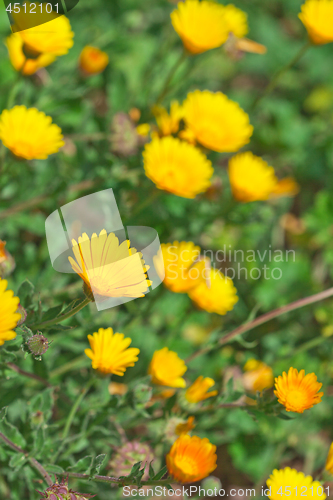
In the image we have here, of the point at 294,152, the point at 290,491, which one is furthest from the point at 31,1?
the point at 290,491

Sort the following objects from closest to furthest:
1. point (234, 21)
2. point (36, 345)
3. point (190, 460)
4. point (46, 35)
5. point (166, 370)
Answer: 1. point (36, 345)
2. point (190, 460)
3. point (166, 370)
4. point (46, 35)
5. point (234, 21)

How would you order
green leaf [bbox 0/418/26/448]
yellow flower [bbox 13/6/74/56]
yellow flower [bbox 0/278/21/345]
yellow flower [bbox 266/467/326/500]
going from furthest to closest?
yellow flower [bbox 13/6/74/56]
green leaf [bbox 0/418/26/448]
yellow flower [bbox 266/467/326/500]
yellow flower [bbox 0/278/21/345]

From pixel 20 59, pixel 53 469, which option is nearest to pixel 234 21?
pixel 20 59

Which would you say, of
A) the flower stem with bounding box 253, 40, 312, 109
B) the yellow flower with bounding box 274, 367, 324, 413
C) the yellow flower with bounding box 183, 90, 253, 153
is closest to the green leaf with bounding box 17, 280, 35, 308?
the yellow flower with bounding box 274, 367, 324, 413

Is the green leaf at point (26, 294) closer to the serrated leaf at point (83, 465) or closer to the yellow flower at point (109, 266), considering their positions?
the yellow flower at point (109, 266)

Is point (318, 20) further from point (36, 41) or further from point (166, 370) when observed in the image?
point (166, 370)

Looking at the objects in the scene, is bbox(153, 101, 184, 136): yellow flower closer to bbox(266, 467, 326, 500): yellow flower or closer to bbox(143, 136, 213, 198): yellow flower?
bbox(143, 136, 213, 198): yellow flower

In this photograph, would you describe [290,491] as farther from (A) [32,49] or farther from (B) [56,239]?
(A) [32,49]
